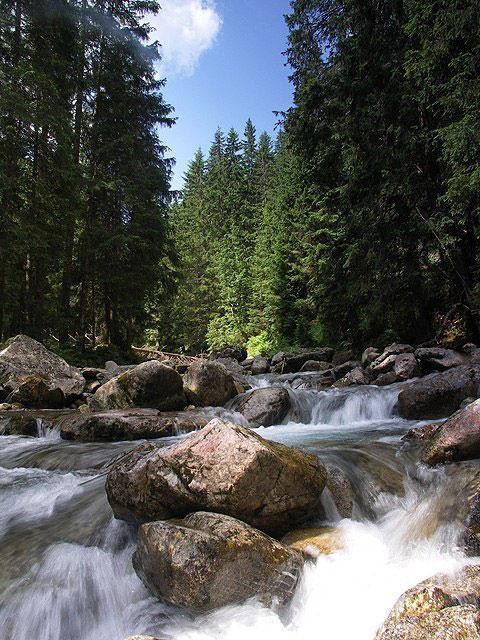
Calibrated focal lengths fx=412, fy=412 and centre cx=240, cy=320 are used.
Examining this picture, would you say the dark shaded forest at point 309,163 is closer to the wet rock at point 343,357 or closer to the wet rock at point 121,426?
the wet rock at point 343,357

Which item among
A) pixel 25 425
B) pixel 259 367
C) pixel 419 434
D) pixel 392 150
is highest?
pixel 392 150

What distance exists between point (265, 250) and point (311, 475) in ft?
108

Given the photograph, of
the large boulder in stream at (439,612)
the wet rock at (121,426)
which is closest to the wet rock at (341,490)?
the large boulder in stream at (439,612)

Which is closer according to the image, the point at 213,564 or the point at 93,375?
the point at 213,564

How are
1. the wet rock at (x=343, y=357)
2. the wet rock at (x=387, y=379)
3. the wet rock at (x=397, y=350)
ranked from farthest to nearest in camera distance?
the wet rock at (x=343, y=357) → the wet rock at (x=397, y=350) → the wet rock at (x=387, y=379)

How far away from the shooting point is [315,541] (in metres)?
3.81

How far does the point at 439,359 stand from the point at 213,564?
9.32 meters

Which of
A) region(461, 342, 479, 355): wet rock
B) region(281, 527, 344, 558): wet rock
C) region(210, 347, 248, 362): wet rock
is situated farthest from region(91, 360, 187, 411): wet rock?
region(210, 347, 248, 362): wet rock

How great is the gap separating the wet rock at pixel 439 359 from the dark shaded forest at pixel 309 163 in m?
1.56

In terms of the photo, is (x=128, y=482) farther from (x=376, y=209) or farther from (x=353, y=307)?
(x=353, y=307)

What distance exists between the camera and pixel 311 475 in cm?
416

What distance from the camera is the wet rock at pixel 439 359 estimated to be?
1029 centimetres

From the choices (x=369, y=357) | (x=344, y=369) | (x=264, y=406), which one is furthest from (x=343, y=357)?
(x=264, y=406)

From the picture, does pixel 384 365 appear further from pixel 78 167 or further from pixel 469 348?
pixel 78 167
